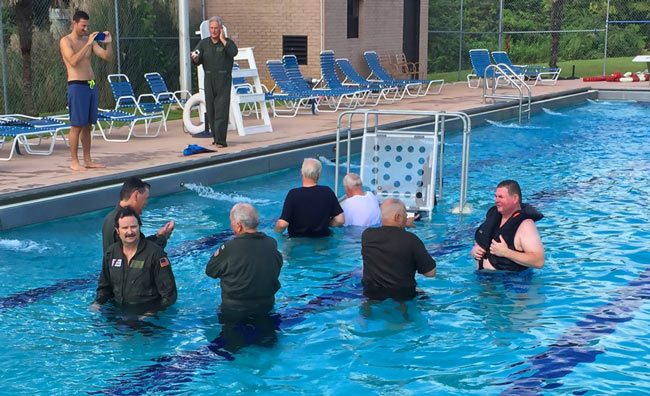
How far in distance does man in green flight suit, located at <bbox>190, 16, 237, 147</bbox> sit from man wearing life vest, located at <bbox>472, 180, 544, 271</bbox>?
249 inches

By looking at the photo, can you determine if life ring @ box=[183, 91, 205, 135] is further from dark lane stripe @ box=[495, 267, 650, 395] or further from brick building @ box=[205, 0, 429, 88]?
dark lane stripe @ box=[495, 267, 650, 395]

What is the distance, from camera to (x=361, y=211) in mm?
8578

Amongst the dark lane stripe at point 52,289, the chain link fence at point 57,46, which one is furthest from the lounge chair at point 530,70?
the dark lane stripe at point 52,289

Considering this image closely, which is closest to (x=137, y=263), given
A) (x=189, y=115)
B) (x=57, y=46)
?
(x=189, y=115)

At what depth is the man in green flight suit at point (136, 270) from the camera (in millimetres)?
5887

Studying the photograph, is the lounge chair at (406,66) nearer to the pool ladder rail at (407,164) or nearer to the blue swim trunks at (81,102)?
the pool ladder rail at (407,164)

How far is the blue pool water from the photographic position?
5.46m

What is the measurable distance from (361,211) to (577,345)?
3.05 meters

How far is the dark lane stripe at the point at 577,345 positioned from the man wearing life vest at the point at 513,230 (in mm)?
640

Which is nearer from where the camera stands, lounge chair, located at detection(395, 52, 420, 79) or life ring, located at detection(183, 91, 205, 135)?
life ring, located at detection(183, 91, 205, 135)

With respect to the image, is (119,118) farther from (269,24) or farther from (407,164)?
(269,24)

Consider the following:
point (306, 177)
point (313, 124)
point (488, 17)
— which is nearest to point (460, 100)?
point (313, 124)

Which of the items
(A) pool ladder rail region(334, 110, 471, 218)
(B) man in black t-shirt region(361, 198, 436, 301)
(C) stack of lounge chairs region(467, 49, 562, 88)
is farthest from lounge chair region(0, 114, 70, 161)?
(C) stack of lounge chairs region(467, 49, 562, 88)

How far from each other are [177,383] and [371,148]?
202 inches
